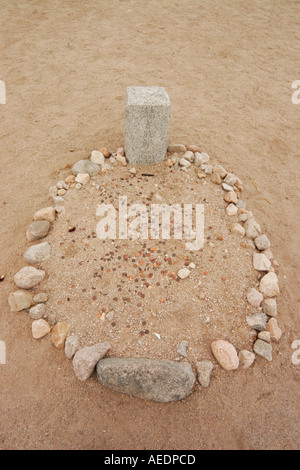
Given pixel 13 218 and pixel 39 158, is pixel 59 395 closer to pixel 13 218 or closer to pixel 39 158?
pixel 13 218

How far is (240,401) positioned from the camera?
2305 millimetres

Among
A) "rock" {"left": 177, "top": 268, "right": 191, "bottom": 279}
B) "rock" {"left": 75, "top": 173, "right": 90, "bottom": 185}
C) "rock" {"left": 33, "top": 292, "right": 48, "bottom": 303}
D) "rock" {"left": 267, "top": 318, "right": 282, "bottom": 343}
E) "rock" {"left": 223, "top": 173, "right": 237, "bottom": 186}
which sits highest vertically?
"rock" {"left": 75, "top": 173, "right": 90, "bottom": 185}

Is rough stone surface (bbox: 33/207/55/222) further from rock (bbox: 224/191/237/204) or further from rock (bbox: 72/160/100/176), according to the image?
rock (bbox: 224/191/237/204)

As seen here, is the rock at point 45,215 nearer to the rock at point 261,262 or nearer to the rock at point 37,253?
the rock at point 37,253

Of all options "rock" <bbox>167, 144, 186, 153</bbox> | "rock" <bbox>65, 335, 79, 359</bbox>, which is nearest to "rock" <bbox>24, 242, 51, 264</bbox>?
"rock" <bbox>65, 335, 79, 359</bbox>

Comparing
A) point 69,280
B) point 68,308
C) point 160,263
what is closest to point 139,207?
point 160,263

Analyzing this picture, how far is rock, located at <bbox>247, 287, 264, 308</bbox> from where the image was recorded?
2.80 meters

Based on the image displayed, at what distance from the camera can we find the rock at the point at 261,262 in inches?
120

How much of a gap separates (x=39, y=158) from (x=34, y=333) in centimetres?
259

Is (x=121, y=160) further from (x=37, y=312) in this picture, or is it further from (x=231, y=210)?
(x=37, y=312)

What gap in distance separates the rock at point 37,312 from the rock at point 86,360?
551 mm

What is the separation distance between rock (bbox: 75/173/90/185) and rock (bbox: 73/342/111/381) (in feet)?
6.81

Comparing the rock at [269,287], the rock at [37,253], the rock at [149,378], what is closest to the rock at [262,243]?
the rock at [269,287]

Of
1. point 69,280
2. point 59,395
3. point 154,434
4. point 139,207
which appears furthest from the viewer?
point 139,207
